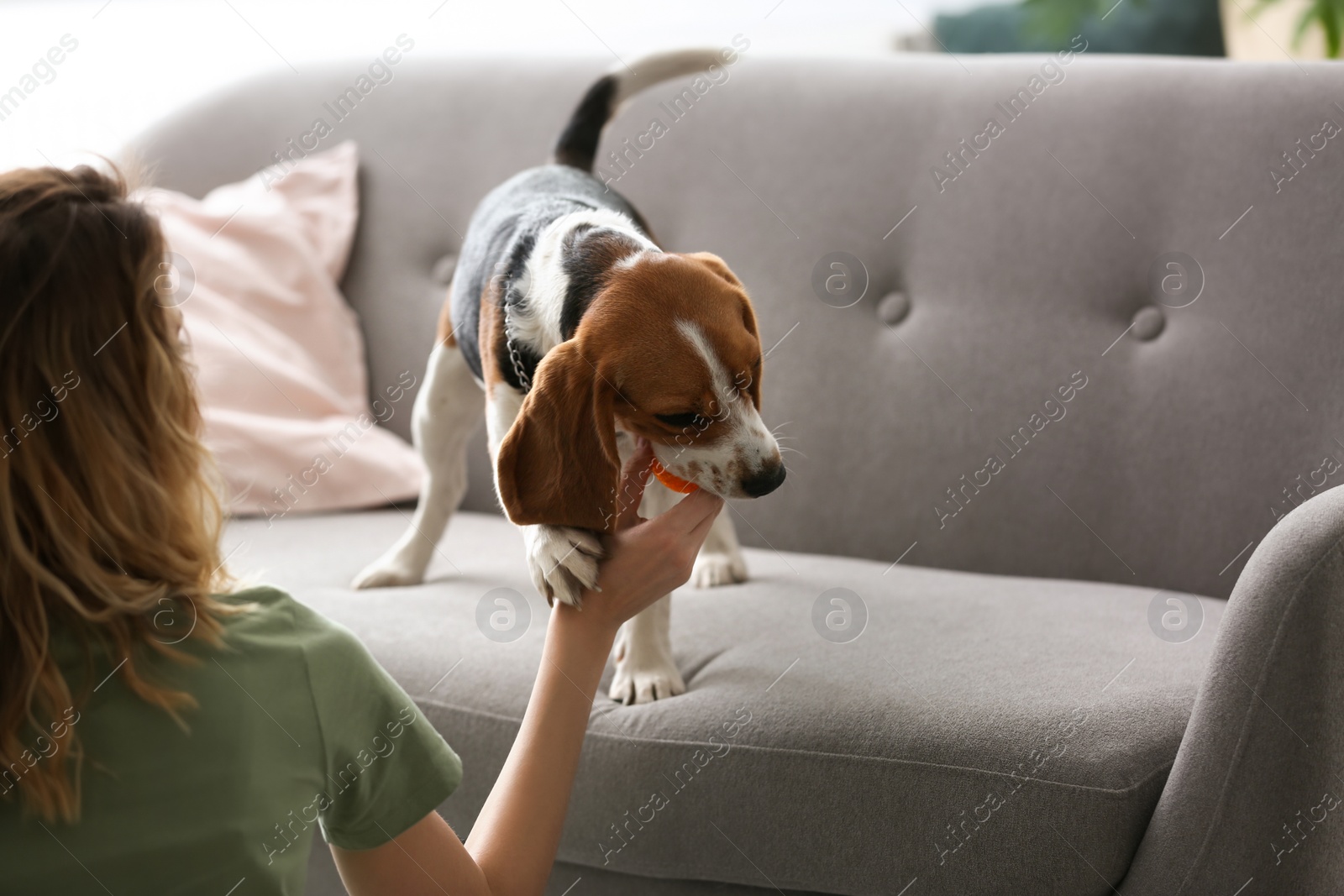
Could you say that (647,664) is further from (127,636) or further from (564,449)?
(127,636)

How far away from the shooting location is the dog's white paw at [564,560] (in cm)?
119

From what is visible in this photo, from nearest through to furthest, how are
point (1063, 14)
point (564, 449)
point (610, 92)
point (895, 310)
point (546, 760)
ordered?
point (546, 760) → point (564, 449) → point (610, 92) → point (895, 310) → point (1063, 14)

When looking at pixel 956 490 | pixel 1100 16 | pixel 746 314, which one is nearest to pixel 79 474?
pixel 746 314

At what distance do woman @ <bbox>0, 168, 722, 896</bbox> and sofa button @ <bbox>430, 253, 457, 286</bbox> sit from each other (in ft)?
5.02

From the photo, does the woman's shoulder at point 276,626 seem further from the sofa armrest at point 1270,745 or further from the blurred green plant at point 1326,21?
the blurred green plant at point 1326,21

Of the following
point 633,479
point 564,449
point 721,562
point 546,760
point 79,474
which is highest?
point 79,474

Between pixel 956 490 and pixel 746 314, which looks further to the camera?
pixel 956 490

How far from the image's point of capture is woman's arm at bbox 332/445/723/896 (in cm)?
97

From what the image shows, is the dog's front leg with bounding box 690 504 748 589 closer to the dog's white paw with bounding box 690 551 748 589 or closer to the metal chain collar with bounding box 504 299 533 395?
the dog's white paw with bounding box 690 551 748 589

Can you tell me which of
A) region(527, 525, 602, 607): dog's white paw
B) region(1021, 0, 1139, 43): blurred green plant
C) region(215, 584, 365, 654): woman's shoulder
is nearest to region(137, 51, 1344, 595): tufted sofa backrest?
region(1021, 0, 1139, 43): blurred green plant

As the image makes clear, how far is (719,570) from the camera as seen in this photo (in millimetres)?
1844

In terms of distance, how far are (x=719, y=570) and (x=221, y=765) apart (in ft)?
3.66

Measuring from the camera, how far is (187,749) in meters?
0.80

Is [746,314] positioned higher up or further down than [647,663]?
higher up
